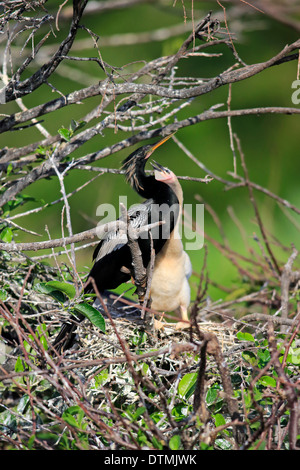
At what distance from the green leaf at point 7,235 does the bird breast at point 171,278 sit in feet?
2.31

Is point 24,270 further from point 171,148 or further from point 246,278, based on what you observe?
point 171,148

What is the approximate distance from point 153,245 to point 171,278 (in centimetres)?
29

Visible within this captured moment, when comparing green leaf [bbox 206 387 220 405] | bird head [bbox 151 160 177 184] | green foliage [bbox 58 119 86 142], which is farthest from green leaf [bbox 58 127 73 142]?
green leaf [bbox 206 387 220 405]

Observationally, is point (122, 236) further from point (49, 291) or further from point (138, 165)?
point (49, 291)

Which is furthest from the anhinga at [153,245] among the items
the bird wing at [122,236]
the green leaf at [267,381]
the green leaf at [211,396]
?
the green leaf at [267,381]

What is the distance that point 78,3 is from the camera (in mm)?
2102

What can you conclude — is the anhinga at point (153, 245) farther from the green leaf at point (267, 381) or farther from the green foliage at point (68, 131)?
the green leaf at point (267, 381)

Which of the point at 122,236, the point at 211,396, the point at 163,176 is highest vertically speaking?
A: the point at 163,176

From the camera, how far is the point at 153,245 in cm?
252

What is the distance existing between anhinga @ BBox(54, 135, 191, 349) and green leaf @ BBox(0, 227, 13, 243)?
363 mm

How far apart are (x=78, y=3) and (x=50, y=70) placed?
256mm

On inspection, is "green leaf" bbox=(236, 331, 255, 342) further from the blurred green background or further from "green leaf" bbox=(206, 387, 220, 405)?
the blurred green background

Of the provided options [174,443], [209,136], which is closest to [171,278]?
[174,443]
